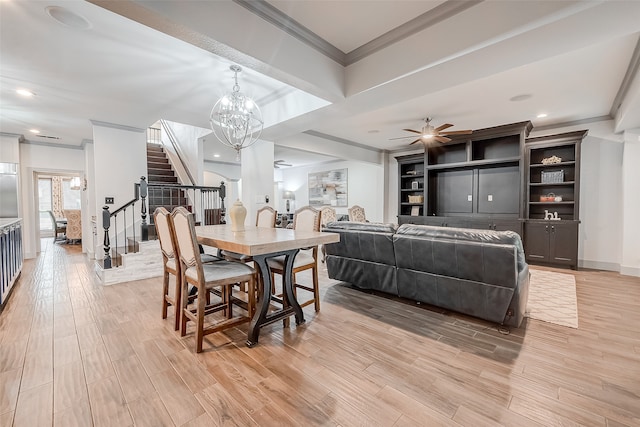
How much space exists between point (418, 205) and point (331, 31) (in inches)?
206

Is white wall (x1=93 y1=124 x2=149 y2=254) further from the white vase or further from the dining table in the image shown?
the dining table

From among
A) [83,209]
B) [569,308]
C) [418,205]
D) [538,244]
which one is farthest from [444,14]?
[83,209]

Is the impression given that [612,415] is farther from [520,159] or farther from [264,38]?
[520,159]

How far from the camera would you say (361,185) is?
8273 mm

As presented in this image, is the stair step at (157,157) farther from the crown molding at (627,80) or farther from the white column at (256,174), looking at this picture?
the crown molding at (627,80)

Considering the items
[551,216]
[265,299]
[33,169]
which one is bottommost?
[265,299]

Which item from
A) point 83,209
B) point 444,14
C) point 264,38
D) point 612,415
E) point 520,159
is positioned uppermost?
point 444,14

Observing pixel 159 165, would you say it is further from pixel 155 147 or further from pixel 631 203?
pixel 631 203

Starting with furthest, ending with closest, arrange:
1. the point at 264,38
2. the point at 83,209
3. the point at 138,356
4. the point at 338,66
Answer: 1. the point at 83,209
2. the point at 338,66
3. the point at 264,38
4. the point at 138,356

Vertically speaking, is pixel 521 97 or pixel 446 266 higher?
pixel 521 97

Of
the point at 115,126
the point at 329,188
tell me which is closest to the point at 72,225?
the point at 115,126

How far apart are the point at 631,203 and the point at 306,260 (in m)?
5.16

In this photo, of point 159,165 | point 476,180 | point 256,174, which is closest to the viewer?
point 256,174

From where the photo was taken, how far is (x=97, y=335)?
7.64ft
